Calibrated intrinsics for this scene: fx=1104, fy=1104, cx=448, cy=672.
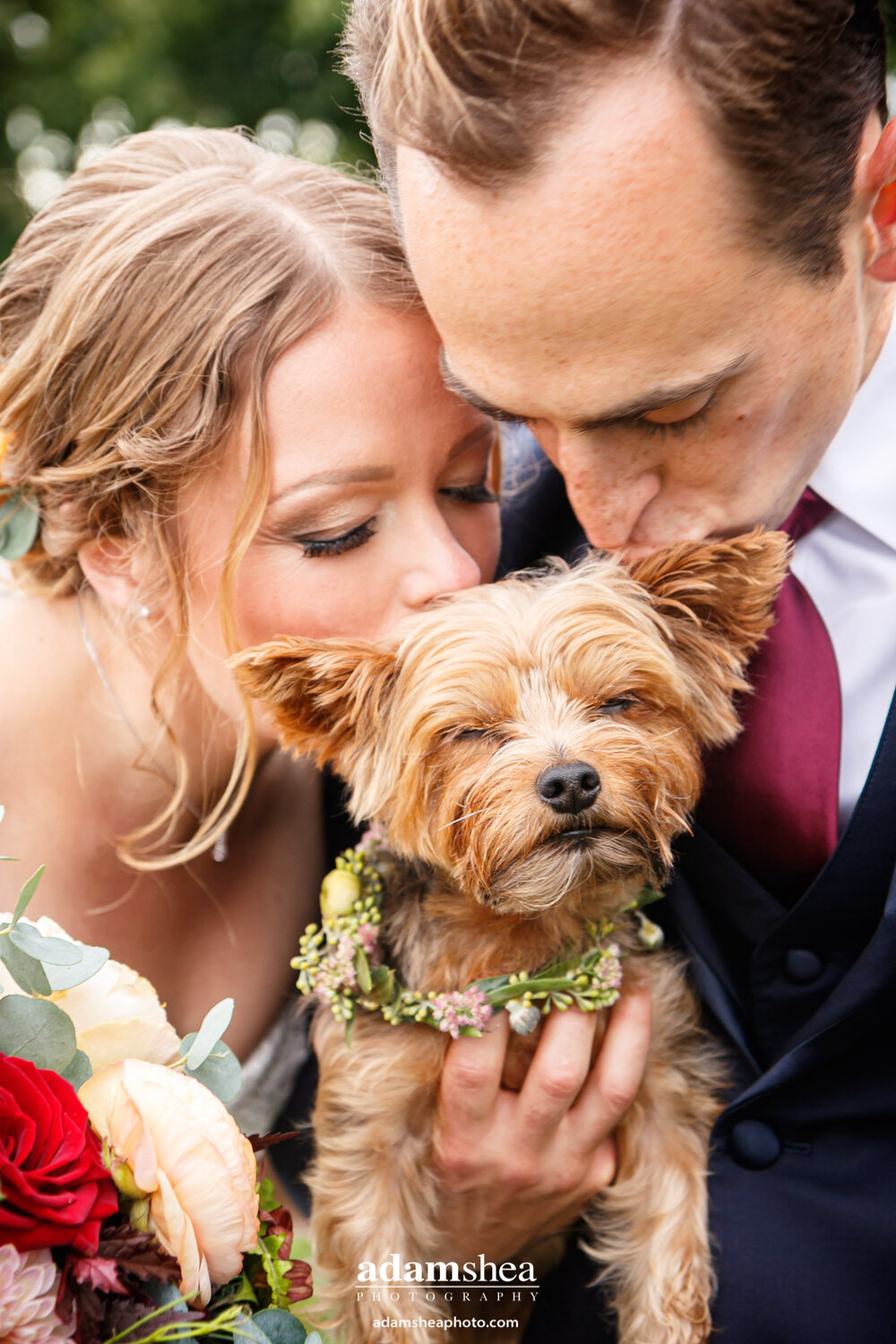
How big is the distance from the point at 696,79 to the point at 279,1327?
231cm

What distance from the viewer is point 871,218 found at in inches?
93.7

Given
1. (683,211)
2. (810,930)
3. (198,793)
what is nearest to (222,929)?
(198,793)

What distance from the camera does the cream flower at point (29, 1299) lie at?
4.75 feet

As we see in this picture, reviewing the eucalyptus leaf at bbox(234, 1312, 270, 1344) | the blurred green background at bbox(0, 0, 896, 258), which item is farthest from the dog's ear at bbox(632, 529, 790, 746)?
the blurred green background at bbox(0, 0, 896, 258)

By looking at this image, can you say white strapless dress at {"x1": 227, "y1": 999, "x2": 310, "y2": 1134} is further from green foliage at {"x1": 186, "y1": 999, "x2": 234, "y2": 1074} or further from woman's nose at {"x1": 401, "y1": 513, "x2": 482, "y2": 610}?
green foliage at {"x1": 186, "y1": 999, "x2": 234, "y2": 1074}

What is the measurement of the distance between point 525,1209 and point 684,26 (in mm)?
2755

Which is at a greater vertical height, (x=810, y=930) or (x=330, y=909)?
(x=810, y=930)

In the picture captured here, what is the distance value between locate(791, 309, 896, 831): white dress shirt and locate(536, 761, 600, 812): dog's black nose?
0.69 m

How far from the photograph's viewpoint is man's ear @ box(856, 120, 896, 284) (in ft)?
7.61

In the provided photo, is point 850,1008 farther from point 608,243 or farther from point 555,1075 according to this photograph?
point 608,243

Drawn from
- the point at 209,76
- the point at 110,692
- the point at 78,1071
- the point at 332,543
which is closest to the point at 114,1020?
the point at 78,1071

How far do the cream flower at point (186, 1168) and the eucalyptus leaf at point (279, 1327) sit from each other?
9cm

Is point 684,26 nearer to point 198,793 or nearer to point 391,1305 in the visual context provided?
point 198,793

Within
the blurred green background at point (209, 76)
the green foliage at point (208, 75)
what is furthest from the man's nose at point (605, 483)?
the green foliage at point (208, 75)
